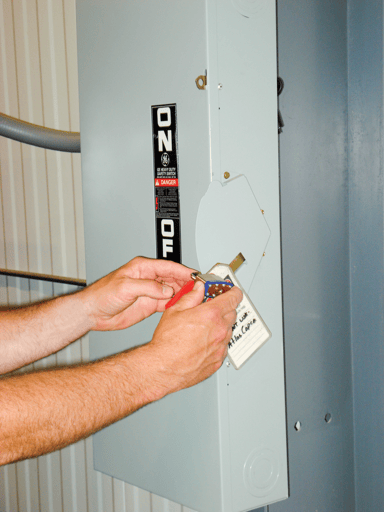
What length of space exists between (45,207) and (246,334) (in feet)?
4.81

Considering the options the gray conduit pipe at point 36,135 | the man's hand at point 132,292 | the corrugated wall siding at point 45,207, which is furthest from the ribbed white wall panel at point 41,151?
the man's hand at point 132,292

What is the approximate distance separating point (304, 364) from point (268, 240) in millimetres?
481

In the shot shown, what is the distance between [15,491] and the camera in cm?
233

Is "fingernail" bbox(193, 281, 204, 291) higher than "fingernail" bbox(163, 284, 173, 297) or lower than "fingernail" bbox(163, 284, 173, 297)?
higher

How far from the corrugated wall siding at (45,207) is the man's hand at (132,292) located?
0.85m

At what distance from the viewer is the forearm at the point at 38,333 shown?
1152 millimetres

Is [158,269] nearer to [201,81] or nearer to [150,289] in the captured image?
[150,289]

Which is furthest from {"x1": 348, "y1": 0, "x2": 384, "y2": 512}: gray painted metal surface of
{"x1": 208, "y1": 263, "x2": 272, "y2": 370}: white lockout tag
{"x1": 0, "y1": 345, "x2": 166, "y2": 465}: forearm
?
{"x1": 0, "y1": 345, "x2": 166, "y2": 465}: forearm

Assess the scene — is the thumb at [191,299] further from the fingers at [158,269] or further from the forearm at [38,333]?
the forearm at [38,333]

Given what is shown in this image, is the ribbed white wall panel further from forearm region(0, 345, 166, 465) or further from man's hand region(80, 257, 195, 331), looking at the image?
forearm region(0, 345, 166, 465)

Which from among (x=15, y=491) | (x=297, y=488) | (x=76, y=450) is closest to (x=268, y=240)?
(x=297, y=488)

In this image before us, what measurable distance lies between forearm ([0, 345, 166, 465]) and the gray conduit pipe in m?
0.83

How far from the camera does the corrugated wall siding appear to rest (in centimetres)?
191

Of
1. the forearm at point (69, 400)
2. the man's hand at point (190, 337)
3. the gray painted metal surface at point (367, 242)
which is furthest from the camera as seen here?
the gray painted metal surface at point (367, 242)
